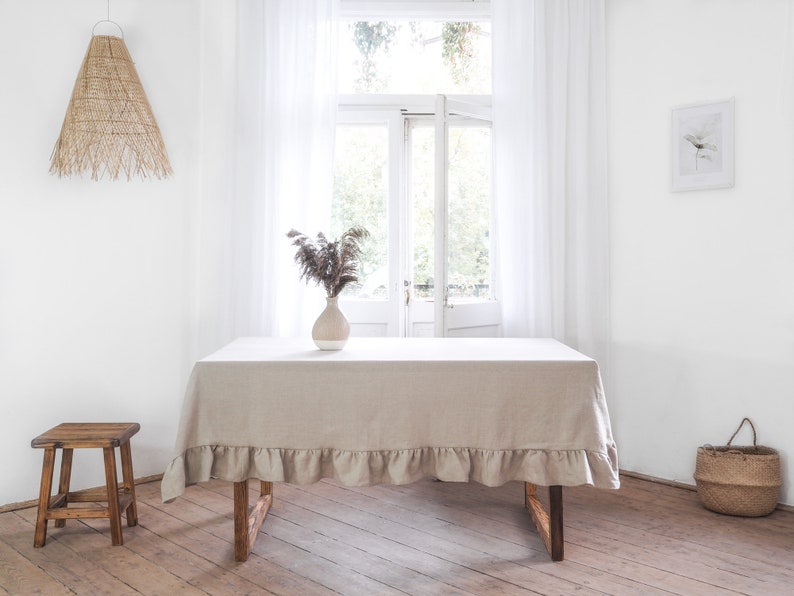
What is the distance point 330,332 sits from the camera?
3105mm

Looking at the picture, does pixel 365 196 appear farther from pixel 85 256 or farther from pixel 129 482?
pixel 129 482

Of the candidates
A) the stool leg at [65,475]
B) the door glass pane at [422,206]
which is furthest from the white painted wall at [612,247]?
the door glass pane at [422,206]

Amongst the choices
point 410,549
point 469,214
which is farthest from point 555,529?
point 469,214

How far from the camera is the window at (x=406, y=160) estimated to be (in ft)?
14.1

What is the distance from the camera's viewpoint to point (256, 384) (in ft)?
9.09

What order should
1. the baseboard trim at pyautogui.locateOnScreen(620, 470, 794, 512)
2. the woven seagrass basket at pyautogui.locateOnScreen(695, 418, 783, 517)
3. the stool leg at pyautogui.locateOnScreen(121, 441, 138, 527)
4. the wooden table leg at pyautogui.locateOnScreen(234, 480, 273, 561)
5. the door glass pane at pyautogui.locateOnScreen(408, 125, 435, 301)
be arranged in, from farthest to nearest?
the door glass pane at pyautogui.locateOnScreen(408, 125, 435, 301)
the baseboard trim at pyautogui.locateOnScreen(620, 470, 794, 512)
the woven seagrass basket at pyautogui.locateOnScreen(695, 418, 783, 517)
the stool leg at pyautogui.locateOnScreen(121, 441, 138, 527)
the wooden table leg at pyautogui.locateOnScreen(234, 480, 273, 561)

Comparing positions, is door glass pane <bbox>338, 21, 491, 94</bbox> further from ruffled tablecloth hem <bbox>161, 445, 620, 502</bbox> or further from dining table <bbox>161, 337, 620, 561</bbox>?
ruffled tablecloth hem <bbox>161, 445, 620, 502</bbox>

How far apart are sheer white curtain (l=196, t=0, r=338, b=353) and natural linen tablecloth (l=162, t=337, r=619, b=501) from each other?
1.34 meters

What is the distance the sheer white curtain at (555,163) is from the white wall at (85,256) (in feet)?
6.08

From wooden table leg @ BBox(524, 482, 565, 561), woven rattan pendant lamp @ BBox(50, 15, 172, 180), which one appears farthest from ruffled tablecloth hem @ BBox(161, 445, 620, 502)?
woven rattan pendant lamp @ BBox(50, 15, 172, 180)

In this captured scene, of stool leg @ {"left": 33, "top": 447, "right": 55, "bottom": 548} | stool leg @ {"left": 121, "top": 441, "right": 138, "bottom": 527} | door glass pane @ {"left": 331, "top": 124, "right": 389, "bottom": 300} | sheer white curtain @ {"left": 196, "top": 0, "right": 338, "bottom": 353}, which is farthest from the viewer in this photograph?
door glass pane @ {"left": 331, "top": 124, "right": 389, "bottom": 300}

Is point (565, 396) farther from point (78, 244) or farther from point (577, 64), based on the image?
point (78, 244)

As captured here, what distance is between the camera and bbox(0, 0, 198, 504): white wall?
3557mm

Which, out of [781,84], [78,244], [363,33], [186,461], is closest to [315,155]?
[363,33]
